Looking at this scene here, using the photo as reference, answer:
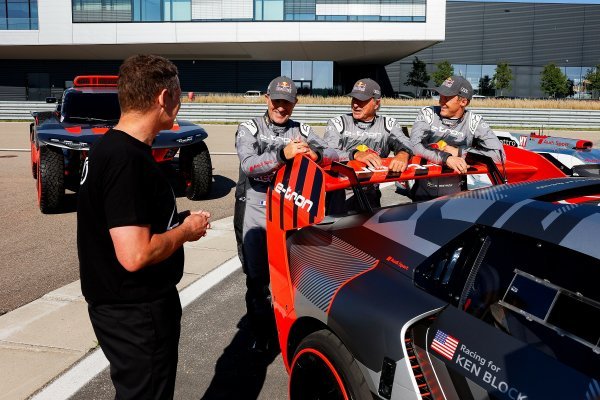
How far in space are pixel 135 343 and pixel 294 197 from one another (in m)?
1.24

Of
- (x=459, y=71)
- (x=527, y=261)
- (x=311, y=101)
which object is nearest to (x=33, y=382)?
(x=527, y=261)

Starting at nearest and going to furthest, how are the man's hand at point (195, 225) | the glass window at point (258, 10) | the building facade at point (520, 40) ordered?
the man's hand at point (195, 225)
the glass window at point (258, 10)
the building facade at point (520, 40)

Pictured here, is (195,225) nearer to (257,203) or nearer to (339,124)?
(257,203)

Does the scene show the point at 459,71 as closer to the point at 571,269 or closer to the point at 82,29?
the point at 82,29

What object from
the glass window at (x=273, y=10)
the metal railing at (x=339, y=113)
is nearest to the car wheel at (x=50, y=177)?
the metal railing at (x=339, y=113)

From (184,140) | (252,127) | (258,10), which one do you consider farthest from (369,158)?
(258,10)

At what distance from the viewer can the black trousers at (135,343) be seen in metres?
2.22

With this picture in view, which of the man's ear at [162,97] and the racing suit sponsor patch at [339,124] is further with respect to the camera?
the racing suit sponsor patch at [339,124]

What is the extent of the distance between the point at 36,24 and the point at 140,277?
160ft

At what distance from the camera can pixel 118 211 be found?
207cm

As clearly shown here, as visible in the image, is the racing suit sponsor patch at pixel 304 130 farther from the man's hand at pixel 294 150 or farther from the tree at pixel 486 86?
the tree at pixel 486 86

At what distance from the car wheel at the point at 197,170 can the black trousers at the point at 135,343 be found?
6.96m

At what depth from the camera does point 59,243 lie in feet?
22.5

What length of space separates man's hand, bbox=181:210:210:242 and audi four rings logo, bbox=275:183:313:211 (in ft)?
2.45
